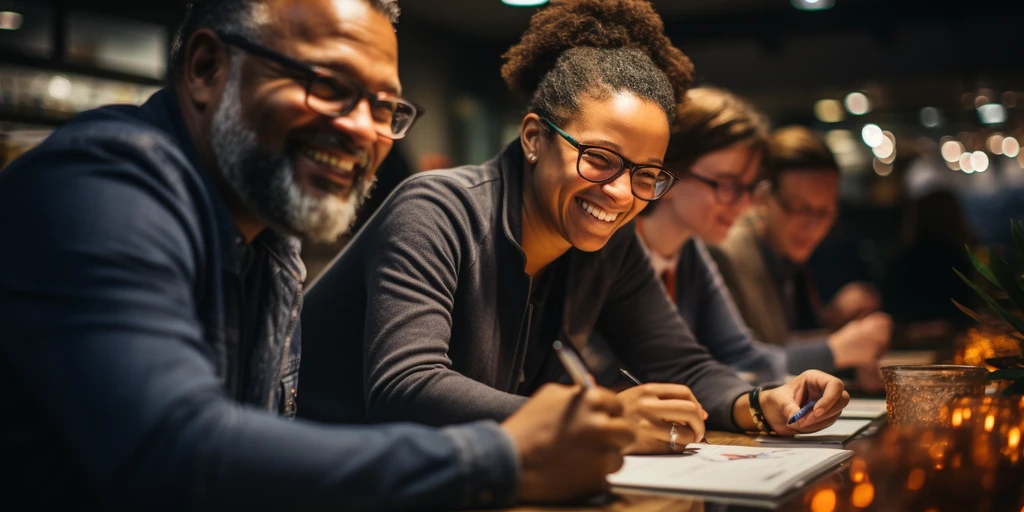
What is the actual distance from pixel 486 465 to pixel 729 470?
46 centimetres

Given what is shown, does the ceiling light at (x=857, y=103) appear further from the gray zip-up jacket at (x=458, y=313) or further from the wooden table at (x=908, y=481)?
the wooden table at (x=908, y=481)

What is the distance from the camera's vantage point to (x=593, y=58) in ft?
5.22

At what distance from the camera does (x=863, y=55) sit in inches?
297

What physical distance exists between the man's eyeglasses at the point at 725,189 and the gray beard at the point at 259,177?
1.81 metres

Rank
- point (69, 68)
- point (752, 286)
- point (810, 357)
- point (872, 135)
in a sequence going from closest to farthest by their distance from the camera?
1. point (810, 357)
2. point (752, 286)
3. point (69, 68)
4. point (872, 135)

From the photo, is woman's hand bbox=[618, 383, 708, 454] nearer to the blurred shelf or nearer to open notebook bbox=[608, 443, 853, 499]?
open notebook bbox=[608, 443, 853, 499]

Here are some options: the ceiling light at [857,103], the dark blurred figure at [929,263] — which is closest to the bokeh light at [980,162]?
the ceiling light at [857,103]

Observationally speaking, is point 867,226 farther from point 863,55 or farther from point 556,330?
point 556,330

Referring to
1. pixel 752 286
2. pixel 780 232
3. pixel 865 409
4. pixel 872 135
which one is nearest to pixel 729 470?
pixel 865 409

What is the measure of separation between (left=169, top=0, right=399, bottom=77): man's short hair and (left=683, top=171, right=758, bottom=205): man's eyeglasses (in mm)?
1705

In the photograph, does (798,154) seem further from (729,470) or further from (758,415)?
(729,470)

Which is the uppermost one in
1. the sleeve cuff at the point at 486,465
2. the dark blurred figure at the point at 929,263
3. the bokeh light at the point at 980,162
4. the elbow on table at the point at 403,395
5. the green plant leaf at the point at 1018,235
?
the green plant leaf at the point at 1018,235

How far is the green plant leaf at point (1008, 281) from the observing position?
158 cm

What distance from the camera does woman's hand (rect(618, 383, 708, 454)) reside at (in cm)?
125
